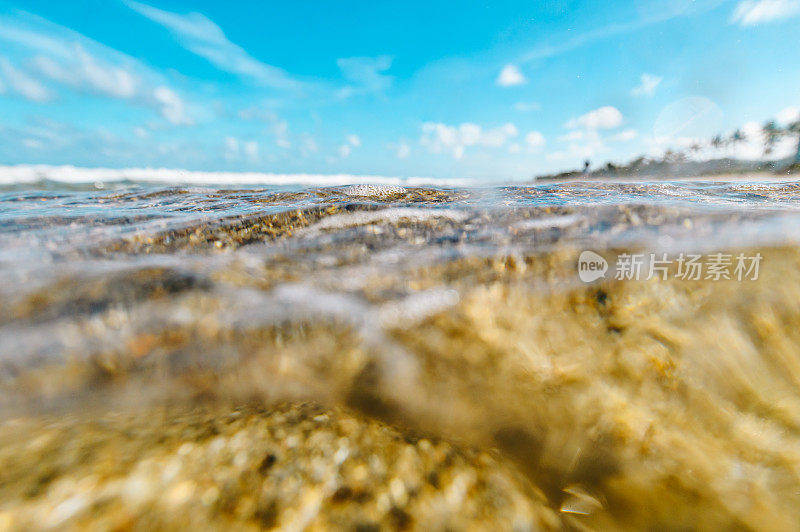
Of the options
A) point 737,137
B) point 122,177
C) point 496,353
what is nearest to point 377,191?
point 496,353

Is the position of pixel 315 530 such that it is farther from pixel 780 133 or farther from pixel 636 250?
pixel 780 133

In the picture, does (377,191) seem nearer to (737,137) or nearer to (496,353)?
(496,353)

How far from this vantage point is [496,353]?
5.42 ft

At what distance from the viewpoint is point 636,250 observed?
205cm

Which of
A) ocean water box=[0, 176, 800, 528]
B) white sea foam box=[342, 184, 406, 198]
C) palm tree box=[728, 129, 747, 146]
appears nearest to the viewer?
ocean water box=[0, 176, 800, 528]

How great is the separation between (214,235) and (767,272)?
12.4 ft

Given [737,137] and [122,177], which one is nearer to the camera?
[122,177]

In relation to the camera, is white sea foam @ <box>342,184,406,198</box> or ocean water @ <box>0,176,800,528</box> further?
white sea foam @ <box>342,184,406,198</box>

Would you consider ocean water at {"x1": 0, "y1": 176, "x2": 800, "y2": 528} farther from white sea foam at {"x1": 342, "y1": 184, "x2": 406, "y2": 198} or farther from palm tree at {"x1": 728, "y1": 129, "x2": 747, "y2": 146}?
palm tree at {"x1": 728, "y1": 129, "x2": 747, "y2": 146}

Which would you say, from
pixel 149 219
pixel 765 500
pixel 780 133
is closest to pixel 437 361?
pixel 765 500

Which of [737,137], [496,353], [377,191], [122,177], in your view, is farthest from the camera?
[737,137]

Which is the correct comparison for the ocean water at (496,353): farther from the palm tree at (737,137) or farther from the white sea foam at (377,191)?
the palm tree at (737,137)

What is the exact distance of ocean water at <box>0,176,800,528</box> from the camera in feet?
4.55

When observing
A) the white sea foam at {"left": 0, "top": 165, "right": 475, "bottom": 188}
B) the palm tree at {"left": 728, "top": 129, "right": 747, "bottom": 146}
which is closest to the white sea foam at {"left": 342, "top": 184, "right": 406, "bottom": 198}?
the white sea foam at {"left": 0, "top": 165, "right": 475, "bottom": 188}
